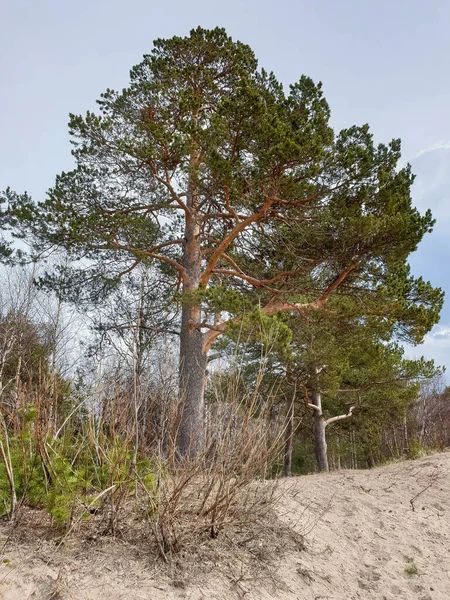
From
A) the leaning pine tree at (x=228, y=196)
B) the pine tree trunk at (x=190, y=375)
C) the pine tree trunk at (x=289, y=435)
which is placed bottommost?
the pine tree trunk at (x=289, y=435)

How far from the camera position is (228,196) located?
8188 mm

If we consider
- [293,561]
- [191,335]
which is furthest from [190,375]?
[293,561]

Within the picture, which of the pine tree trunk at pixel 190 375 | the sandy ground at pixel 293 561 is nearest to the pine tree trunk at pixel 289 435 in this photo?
the sandy ground at pixel 293 561

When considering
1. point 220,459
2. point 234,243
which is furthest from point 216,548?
point 234,243

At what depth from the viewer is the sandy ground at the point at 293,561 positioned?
306cm

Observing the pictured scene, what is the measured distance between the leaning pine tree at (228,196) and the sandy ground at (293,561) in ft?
9.64

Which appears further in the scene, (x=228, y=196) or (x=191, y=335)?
(x=191, y=335)

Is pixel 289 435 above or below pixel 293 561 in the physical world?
above

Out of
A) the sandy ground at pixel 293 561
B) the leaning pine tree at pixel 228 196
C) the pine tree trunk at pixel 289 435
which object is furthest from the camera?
the leaning pine tree at pixel 228 196

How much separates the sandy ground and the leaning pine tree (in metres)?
2.94

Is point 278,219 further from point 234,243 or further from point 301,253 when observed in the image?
point 234,243

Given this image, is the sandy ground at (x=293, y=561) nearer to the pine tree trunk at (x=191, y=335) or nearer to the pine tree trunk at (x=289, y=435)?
the pine tree trunk at (x=289, y=435)

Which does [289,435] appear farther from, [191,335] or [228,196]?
[228,196]

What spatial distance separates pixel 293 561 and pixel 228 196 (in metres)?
5.93
